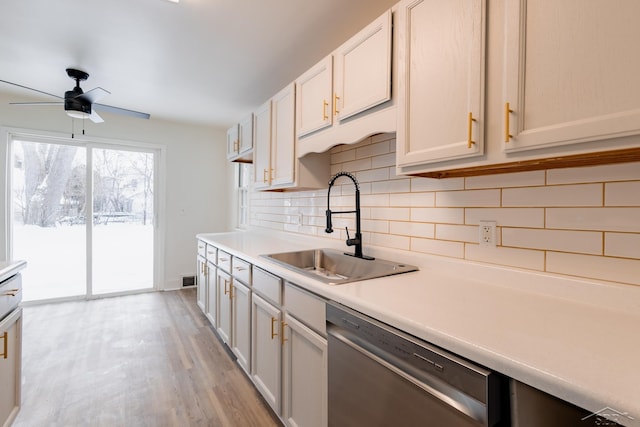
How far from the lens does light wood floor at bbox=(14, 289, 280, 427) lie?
180 cm

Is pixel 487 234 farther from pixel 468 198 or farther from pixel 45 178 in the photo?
pixel 45 178

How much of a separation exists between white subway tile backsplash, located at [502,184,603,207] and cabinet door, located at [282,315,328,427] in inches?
39.3

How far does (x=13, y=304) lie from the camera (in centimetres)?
156

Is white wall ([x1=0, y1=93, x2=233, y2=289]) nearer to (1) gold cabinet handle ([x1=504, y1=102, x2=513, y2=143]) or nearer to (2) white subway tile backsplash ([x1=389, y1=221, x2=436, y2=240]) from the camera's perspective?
(2) white subway tile backsplash ([x1=389, y1=221, x2=436, y2=240])

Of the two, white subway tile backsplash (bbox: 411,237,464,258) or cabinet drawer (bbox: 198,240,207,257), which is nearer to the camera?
white subway tile backsplash (bbox: 411,237,464,258)

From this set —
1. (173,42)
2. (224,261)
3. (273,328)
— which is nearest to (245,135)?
(173,42)

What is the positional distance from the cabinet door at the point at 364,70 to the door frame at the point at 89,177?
11.3ft

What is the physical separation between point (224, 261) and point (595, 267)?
2.27 m

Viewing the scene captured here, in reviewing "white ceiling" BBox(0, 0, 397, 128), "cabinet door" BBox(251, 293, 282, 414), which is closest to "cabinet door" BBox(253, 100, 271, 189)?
"white ceiling" BBox(0, 0, 397, 128)

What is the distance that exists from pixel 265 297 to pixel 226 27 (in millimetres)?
1755

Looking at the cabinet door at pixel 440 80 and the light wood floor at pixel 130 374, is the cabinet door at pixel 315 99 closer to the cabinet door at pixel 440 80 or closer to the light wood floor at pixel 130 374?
the cabinet door at pixel 440 80

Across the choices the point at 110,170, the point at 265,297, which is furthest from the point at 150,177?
the point at 265,297

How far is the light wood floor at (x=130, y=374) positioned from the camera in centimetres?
180

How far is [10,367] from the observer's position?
61.0 inches
